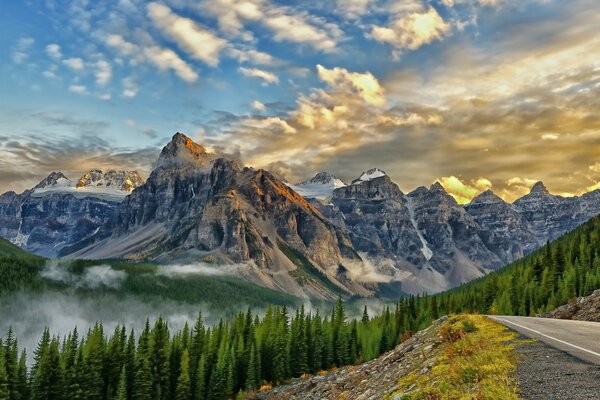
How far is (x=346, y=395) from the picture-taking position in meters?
35.7

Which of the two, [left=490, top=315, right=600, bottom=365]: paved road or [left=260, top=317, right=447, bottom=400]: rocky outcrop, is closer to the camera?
[left=490, top=315, right=600, bottom=365]: paved road

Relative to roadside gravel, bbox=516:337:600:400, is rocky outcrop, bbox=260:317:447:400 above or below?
below

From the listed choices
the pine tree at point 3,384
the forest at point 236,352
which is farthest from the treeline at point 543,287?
the pine tree at point 3,384

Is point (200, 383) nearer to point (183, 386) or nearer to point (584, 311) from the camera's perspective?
point (183, 386)

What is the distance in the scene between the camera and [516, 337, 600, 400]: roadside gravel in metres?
15.2

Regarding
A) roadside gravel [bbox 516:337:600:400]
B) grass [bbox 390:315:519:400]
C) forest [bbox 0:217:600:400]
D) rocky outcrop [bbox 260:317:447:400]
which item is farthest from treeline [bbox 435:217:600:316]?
roadside gravel [bbox 516:337:600:400]

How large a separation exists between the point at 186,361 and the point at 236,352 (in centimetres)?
1555

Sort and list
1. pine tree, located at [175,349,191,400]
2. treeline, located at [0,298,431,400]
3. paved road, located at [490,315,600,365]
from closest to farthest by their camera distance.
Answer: paved road, located at [490,315,600,365] < treeline, located at [0,298,431,400] < pine tree, located at [175,349,191,400]

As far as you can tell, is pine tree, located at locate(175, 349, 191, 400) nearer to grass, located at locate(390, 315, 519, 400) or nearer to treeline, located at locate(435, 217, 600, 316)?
treeline, located at locate(435, 217, 600, 316)

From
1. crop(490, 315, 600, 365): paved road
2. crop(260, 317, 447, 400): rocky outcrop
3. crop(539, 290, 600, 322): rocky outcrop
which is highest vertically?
crop(490, 315, 600, 365): paved road

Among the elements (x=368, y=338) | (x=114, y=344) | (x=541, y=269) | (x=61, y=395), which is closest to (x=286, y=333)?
(x=368, y=338)

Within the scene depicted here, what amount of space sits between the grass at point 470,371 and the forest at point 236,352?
8554 centimetres

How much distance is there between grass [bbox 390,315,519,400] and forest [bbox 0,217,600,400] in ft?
281

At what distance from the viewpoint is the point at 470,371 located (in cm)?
1864
